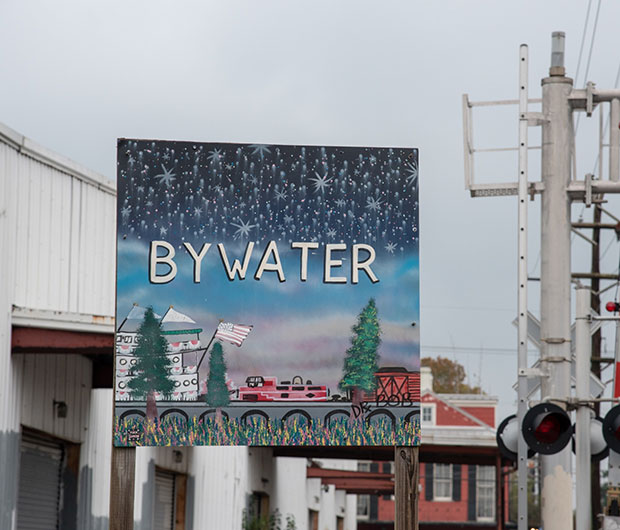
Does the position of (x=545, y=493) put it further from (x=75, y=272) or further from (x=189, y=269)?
(x=75, y=272)

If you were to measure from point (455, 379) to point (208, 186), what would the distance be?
96.6m

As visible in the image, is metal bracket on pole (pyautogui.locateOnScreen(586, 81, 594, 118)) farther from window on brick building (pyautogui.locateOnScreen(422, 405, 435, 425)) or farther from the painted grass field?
window on brick building (pyautogui.locateOnScreen(422, 405, 435, 425))

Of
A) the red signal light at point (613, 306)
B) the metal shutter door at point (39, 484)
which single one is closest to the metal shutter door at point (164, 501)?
the metal shutter door at point (39, 484)

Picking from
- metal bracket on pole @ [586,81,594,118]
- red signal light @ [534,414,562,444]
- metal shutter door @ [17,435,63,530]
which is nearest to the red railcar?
red signal light @ [534,414,562,444]

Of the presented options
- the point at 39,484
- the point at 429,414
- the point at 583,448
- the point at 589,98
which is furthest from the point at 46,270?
the point at 429,414

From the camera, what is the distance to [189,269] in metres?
10.9

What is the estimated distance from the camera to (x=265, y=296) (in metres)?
11.0

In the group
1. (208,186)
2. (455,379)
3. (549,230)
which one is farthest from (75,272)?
(455,379)

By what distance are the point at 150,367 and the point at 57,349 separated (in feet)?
12.8

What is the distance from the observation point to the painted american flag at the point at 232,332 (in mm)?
10906

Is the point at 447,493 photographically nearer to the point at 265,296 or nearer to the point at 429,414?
the point at 429,414

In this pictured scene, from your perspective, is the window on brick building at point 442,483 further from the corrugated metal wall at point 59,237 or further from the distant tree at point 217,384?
the distant tree at point 217,384

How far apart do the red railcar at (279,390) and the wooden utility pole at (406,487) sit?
90 centimetres

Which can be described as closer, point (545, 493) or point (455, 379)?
point (545, 493)
